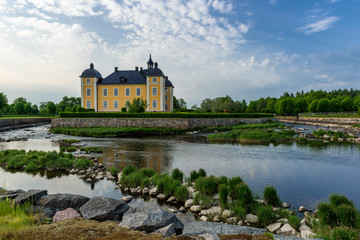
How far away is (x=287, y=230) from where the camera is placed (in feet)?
18.5

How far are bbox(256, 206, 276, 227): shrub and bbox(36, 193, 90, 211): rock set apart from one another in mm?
4575

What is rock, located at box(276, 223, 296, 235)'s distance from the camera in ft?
18.3

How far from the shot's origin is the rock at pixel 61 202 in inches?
255

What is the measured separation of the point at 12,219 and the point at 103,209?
5.91 feet

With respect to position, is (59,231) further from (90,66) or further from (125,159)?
(90,66)

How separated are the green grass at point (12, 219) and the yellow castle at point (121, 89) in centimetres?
3753

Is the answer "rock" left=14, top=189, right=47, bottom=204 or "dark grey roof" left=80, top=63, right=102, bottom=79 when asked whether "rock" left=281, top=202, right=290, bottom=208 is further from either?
"dark grey roof" left=80, top=63, right=102, bottom=79

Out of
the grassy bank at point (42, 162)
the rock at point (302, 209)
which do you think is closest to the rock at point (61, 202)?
the grassy bank at point (42, 162)

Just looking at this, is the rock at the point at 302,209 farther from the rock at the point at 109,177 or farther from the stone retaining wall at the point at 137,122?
the stone retaining wall at the point at 137,122

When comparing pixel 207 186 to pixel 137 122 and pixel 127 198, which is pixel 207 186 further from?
pixel 137 122

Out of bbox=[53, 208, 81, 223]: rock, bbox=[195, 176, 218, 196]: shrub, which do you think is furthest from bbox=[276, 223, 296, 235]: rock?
bbox=[53, 208, 81, 223]: rock

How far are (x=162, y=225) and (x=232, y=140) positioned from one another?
63.3 feet

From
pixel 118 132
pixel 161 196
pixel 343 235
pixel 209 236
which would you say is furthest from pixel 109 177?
pixel 118 132

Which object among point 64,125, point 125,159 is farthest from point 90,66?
point 125,159
